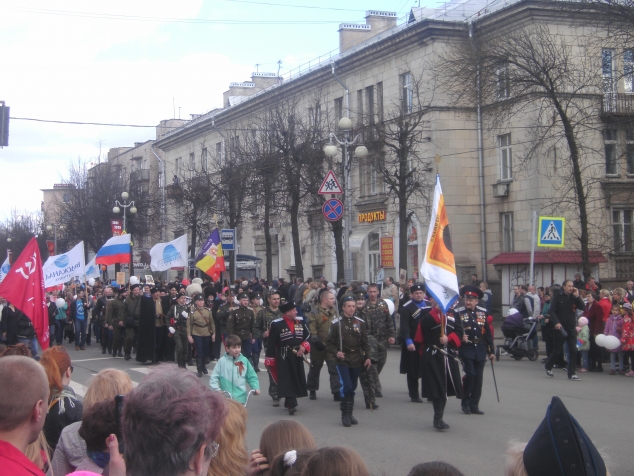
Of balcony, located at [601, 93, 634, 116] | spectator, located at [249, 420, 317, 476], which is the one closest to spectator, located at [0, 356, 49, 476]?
spectator, located at [249, 420, 317, 476]

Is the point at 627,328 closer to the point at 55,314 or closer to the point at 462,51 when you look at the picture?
the point at 55,314

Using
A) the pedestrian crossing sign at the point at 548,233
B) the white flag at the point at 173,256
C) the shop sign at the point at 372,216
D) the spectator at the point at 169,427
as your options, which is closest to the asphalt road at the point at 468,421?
the spectator at the point at 169,427

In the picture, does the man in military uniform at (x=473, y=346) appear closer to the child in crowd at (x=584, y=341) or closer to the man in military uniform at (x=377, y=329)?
the man in military uniform at (x=377, y=329)

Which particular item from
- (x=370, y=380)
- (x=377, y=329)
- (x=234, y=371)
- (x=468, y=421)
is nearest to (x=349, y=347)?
(x=370, y=380)

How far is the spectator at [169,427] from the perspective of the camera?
2.40 m

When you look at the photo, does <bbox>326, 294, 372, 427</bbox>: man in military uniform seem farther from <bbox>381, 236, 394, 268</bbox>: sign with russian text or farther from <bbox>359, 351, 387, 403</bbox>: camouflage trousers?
<bbox>381, 236, 394, 268</bbox>: sign with russian text

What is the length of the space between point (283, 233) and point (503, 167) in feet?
56.3

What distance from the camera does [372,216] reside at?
37938 mm

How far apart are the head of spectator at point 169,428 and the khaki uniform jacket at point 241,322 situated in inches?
482

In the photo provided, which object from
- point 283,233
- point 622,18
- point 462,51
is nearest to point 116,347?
point 622,18

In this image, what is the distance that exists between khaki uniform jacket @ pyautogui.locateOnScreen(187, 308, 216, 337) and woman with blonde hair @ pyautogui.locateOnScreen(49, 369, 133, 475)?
11.5 m

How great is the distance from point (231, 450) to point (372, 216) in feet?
113

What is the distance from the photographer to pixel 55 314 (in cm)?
2325

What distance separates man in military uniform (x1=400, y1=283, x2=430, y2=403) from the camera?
1248 centimetres
